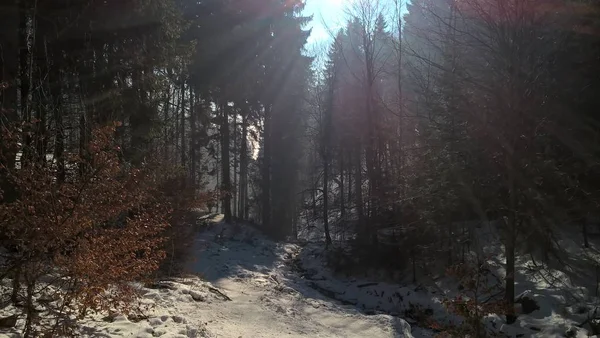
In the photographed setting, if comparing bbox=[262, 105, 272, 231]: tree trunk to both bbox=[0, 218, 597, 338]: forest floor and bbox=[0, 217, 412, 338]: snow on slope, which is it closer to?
bbox=[0, 218, 597, 338]: forest floor

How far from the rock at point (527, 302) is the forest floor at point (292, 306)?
149mm

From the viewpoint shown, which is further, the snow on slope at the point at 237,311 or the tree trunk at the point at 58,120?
the snow on slope at the point at 237,311

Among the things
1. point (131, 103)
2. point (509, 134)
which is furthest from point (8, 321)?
point (509, 134)

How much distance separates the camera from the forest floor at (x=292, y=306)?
299 inches

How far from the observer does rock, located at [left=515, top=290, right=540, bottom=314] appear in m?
11.0

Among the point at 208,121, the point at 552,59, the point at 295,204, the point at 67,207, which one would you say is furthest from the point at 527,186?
the point at 295,204

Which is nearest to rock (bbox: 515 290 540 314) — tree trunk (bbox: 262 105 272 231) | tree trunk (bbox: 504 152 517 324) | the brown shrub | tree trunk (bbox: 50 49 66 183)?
tree trunk (bbox: 504 152 517 324)

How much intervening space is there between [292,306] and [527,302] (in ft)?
19.6

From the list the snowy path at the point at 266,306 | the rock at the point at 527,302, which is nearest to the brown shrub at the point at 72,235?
the snowy path at the point at 266,306

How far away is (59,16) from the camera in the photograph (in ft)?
32.9

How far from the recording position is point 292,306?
40.7 feet

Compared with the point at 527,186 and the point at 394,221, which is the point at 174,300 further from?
the point at 394,221

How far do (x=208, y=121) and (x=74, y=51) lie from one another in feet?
43.2

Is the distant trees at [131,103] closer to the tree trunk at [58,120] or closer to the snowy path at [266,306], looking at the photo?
the tree trunk at [58,120]
